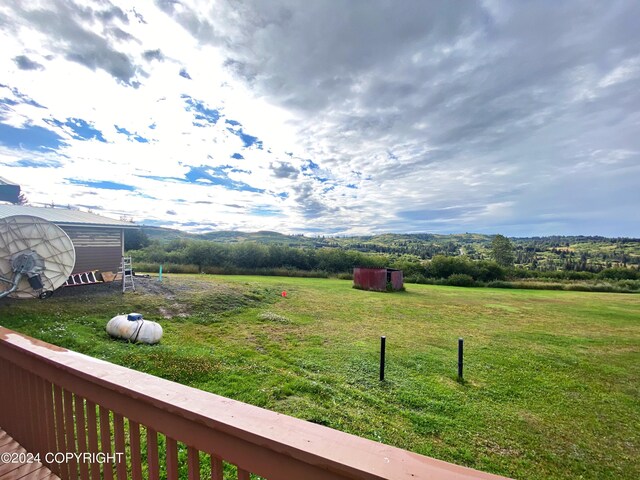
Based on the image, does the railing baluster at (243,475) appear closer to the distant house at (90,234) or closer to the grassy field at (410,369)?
the grassy field at (410,369)

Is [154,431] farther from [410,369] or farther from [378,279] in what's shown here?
[378,279]

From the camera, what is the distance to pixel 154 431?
1.14 meters

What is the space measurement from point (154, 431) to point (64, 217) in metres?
14.9

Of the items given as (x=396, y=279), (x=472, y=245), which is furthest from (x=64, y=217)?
(x=472, y=245)

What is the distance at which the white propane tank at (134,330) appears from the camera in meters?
6.33

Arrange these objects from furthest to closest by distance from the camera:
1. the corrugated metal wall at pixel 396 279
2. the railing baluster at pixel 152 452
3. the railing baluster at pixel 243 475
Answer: the corrugated metal wall at pixel 396 279 → the railing baluster at pixel 152 452 → the railing baluster at pixel 243 475

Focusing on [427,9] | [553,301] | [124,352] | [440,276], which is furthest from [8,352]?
[440,276]

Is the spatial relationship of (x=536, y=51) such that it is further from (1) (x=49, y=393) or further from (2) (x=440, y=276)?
(2) (x=440, y=276)

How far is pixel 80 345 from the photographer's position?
5578 mm

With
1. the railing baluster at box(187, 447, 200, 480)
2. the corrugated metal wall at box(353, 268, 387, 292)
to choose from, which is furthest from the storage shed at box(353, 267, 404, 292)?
the railing baluster at box(187, 447, 200, 480)

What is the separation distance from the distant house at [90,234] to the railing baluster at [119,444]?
43.5 ft

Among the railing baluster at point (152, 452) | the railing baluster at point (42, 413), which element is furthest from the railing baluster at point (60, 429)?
the railing baluster at point (152, 452)

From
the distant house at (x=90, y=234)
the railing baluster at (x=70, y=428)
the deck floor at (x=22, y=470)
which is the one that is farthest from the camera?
the distant house at (x=90, y=234)

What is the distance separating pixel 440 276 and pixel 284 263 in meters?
15.6
